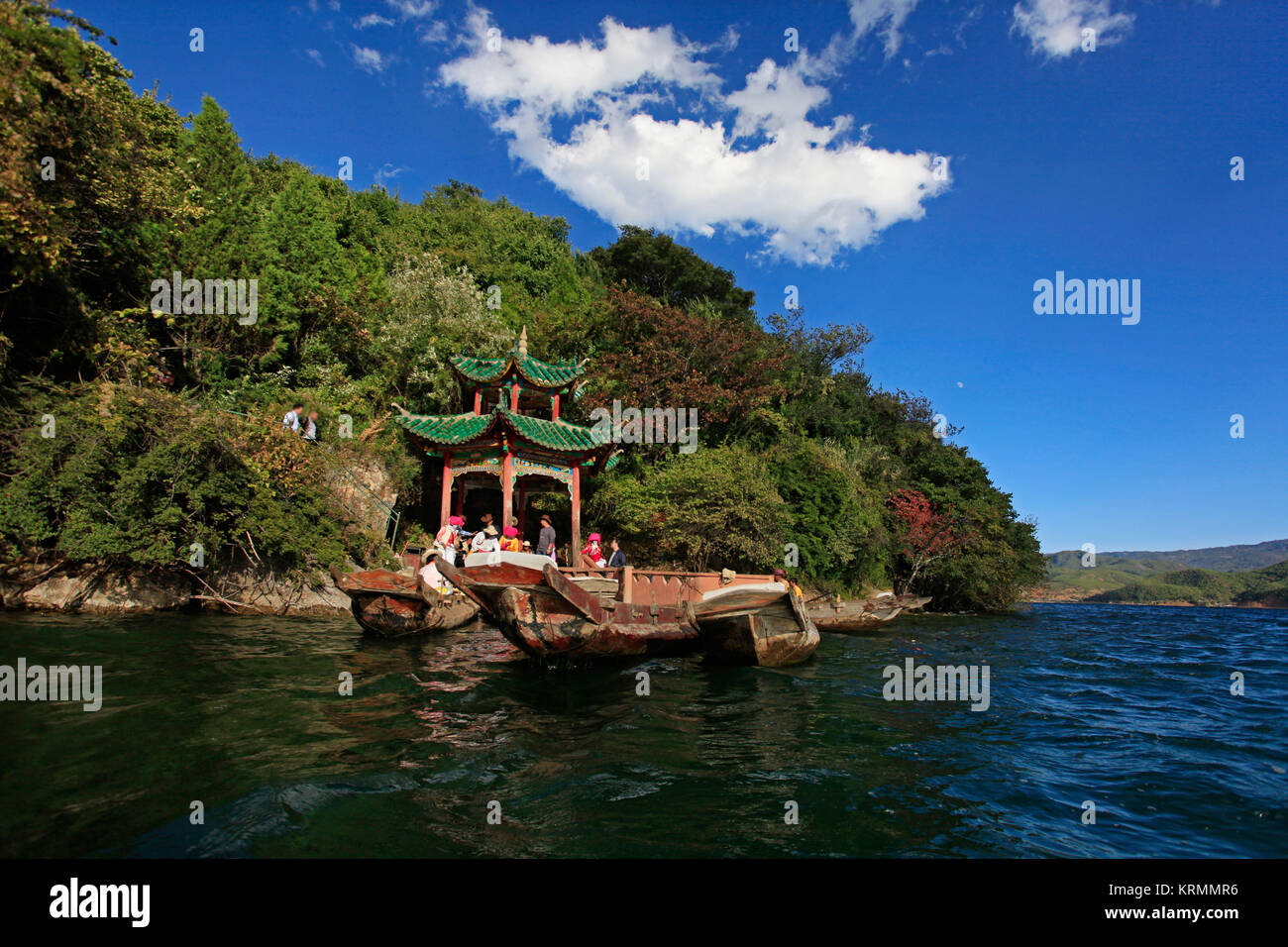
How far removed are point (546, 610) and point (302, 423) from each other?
40.4 ft

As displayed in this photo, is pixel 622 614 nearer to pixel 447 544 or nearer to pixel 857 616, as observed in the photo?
pixel 447 544

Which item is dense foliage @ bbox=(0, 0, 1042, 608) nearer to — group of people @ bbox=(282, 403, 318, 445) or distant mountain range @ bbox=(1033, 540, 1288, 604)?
group of people @ bbox=(282, 403, 318, 445)

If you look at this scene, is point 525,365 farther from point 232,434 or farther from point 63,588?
point 63,588

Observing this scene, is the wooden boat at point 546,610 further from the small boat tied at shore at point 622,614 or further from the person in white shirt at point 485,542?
the person in white shirt at point 485,542

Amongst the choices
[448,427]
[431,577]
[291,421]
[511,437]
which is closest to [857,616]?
[511,437]

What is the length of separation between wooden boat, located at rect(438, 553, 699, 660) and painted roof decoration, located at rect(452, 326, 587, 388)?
8.60 meters

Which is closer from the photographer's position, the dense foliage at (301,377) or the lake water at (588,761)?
the lake water at (588,761)

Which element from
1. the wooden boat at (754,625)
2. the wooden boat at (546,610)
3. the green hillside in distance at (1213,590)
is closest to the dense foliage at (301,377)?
the wooden boat at (754,625)

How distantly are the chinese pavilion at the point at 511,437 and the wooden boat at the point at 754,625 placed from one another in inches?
219

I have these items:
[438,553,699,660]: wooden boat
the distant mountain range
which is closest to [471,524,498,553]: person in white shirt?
[438,553,699,660]: wooden boat

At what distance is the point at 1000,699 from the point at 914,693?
1.22 metres

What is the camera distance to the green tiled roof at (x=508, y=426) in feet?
49.4

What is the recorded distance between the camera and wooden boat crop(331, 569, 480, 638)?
10.6 metres
